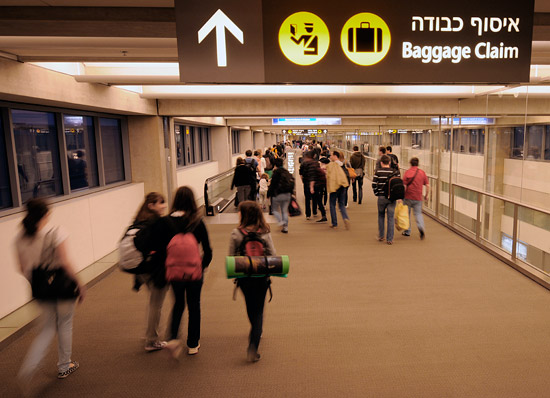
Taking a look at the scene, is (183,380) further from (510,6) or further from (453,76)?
(510,6)

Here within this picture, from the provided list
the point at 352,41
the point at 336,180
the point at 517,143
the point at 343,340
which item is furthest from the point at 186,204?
the point at 517,143

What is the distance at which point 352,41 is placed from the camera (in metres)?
2.93

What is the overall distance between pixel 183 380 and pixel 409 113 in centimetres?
887

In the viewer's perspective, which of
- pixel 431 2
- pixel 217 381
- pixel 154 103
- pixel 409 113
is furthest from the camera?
pixel 409 113

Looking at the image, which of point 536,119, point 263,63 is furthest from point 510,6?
point 536,119

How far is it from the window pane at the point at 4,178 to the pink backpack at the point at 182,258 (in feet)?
10.9

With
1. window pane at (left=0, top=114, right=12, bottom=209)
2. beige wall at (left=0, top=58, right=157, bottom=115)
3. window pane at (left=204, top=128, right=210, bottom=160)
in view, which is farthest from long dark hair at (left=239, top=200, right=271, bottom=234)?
window pane at (left=204, top=128, right=210, bottom=160)

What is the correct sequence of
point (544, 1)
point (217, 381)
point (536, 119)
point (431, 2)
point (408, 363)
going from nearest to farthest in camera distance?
1. point (431, 2)
2. point (544, 1)
3. point (217, 381)
4. point (408, 363)
5. point (536, 119)

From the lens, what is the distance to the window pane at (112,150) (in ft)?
→ 28.3

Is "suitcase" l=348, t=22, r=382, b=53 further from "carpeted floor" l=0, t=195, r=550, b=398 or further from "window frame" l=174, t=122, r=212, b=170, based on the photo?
"window frame" l=174, t=122, r=212, b=170

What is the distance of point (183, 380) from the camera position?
3582 millimetres

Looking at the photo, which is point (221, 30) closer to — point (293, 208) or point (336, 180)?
point (293, 208)

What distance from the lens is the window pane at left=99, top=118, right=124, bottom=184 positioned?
863 centimetres

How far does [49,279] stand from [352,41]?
9.93 ft
